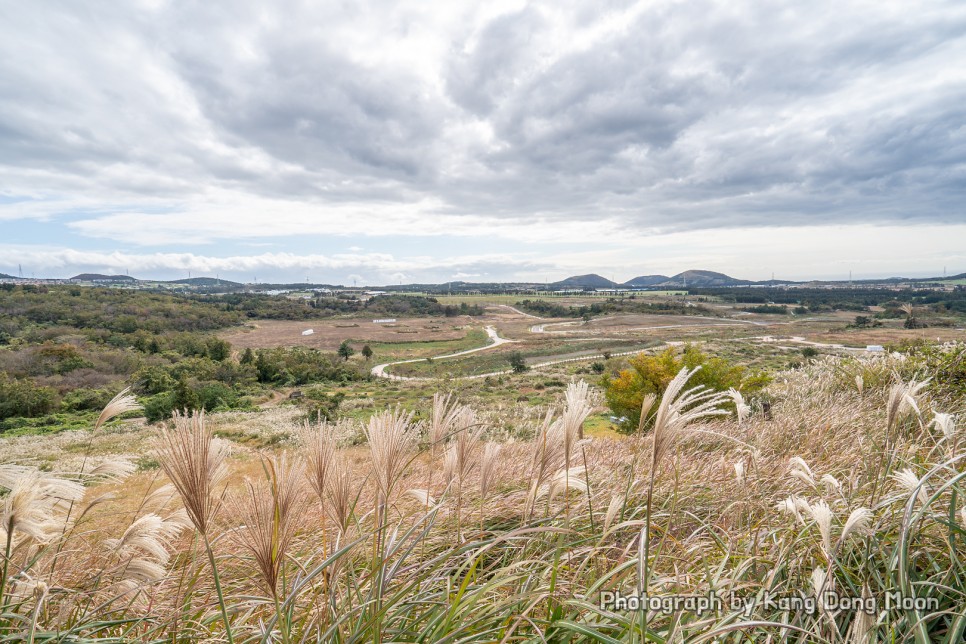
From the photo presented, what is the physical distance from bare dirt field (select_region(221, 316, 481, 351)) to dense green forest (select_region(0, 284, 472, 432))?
300 inches

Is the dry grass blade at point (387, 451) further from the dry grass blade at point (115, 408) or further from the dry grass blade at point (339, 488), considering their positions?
the dry grass blade at point (115, 408)

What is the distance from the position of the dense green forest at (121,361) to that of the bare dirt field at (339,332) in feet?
25.0

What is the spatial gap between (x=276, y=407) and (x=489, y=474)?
33538mm

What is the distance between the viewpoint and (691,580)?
204 cm

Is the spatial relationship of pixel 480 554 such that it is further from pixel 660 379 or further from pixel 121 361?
pixel 121 361

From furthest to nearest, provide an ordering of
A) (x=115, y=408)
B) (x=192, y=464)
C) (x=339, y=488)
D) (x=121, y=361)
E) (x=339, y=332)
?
(x=339, y=332), (x=121, y=361), (x=115, y=408), (x=339, y=488), (x=192, y=464)

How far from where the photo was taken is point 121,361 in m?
Result: 45.3

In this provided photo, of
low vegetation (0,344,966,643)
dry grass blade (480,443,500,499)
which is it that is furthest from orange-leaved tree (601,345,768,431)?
dry grass blade (480,443,500,499)

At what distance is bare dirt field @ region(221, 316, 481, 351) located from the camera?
70.9m

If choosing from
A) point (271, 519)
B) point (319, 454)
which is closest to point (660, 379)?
point (319, 454)

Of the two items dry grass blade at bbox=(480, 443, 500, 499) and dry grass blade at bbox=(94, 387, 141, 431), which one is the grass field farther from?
dry grass blade at bbox=(94, 387, 141, 431)

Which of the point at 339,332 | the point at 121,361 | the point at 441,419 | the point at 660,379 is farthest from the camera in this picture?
the point at 339,332

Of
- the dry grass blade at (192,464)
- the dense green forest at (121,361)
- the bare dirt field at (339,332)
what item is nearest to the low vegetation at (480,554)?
the dry grass blade at (192,464)

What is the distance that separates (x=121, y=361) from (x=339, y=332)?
41324 mm
